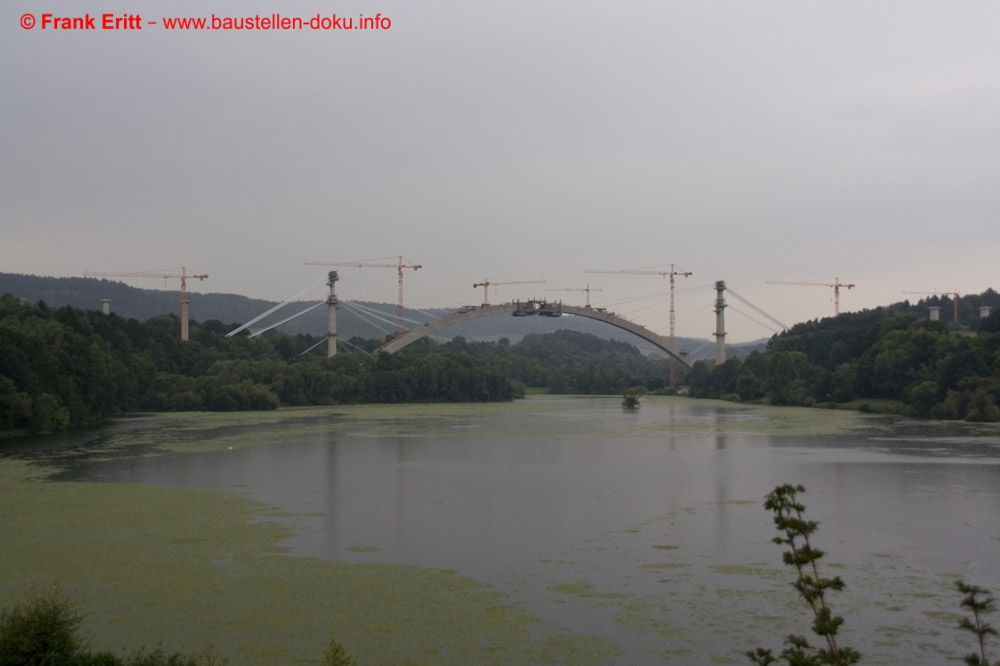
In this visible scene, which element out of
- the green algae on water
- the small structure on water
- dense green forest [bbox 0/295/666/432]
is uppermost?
dense green forest [bbox 0/295/666/432]

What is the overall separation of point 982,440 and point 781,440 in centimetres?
405

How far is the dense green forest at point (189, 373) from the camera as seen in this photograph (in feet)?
70.4

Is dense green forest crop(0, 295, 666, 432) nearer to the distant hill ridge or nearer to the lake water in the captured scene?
the lake water

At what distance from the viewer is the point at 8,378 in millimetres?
20094

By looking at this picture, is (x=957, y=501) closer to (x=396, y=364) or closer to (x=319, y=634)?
(x=319, y=634)

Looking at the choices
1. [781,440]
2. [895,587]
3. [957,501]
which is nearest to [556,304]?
[781,440]

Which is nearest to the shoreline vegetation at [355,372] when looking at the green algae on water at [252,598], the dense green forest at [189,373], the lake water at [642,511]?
the dense green forest at [189,373]

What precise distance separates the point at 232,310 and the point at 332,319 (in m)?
41.7

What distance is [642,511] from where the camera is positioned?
1055 centimetres

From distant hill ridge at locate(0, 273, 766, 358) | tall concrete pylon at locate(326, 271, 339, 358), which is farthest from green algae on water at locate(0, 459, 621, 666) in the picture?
distant hill ridge at locate(0, 273, 766, 358)

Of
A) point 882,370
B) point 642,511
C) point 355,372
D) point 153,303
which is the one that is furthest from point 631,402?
point 153,303

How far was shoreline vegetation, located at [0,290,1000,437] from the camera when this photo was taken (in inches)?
896

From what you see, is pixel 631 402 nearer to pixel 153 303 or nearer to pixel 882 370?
pixel 882 370

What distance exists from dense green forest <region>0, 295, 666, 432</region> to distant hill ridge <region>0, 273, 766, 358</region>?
12.9 meters
